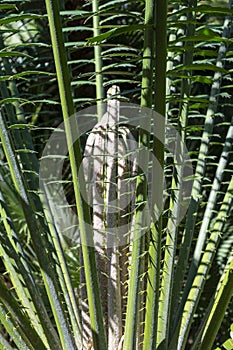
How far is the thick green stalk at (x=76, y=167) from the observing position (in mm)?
742

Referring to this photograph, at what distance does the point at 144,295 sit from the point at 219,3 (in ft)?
4.67

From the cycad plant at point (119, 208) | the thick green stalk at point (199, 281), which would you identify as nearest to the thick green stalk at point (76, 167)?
the cycad plant at point (119, 208)

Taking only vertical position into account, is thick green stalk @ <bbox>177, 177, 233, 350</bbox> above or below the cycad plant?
below

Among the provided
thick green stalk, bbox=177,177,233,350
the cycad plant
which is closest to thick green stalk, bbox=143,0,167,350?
the cycad plant

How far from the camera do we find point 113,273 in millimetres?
1059

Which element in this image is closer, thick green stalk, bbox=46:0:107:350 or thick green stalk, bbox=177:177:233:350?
thick green stalk, bbox=46:0:107:350

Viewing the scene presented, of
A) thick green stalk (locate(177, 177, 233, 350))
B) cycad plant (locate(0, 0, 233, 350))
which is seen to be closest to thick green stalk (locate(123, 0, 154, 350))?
cycad plant (locate(0, 0, 233, 350))

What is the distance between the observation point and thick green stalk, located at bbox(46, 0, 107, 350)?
2.43ft

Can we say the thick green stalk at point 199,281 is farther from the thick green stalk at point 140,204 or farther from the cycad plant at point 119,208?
the thick green stalk at point 140,204

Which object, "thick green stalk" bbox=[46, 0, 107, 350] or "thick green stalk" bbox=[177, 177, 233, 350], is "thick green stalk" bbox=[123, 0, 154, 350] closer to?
"thick green stalk" bbox=[46, 0, 107, 350]

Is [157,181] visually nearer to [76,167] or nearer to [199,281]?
[76,167]

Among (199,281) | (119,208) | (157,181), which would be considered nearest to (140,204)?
(157,181)

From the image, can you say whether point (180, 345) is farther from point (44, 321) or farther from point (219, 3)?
point (219, 3)

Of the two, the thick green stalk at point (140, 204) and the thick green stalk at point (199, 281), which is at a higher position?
the thick green stalk at point (140, 204)
